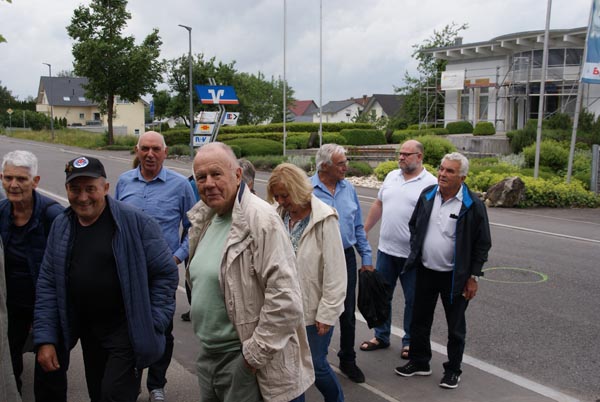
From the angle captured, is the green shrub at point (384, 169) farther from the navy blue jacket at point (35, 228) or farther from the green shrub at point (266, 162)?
the navy blue jacket at point (35, 228)

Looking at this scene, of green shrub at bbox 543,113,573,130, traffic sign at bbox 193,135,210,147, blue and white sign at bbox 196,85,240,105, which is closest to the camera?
traffic sign at bbox 193,135,210,147

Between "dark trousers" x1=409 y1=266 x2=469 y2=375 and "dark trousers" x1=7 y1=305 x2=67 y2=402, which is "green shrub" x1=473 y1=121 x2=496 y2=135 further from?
"dark trousers" x1=7 y1=305 x2=67 y2=402

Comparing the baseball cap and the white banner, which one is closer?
the baseball cap

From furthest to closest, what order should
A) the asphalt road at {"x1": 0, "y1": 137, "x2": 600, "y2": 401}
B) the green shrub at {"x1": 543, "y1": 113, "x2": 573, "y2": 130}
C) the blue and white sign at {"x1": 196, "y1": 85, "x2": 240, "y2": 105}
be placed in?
the green shrub at {"x1": 543, "y1": 113, "x2": 573, "y2": 130} → the blue and white sign at {"x1": 196, "y1": 85, "x2": 240, "y2": 105} → the asphalt road at {"x1": 0, "y1": 137, "x2": 600, "y2": 401}

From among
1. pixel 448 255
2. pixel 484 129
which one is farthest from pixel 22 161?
pixel 484 129

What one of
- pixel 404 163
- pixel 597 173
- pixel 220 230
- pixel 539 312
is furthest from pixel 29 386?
pixel 597 173

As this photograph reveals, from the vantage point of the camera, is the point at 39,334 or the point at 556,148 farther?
the point at 556,148

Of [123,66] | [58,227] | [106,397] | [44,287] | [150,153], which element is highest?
[123,66]

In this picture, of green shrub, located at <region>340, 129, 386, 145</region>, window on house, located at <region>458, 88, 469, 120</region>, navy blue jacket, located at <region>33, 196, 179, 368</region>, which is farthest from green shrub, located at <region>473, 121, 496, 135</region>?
navy blue jacket, located at <region>33, 196, 179, 368</region>

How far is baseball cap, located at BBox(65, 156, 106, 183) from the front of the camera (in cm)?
314

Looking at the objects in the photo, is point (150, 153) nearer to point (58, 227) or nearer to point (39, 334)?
point (58, 227)

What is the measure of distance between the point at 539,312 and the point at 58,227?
566cm

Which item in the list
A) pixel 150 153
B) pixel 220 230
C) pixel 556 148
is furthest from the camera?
pixel 556 148

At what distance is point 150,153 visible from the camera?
15.4 ft
